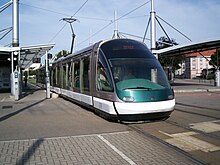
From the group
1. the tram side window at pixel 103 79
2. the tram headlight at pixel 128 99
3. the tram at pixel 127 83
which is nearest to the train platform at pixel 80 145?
the tram at pixel 127 83

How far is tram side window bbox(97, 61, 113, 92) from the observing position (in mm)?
9695

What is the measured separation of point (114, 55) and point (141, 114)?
2.33 m

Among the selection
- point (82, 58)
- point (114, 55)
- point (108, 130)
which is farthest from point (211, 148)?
point (82, 58)

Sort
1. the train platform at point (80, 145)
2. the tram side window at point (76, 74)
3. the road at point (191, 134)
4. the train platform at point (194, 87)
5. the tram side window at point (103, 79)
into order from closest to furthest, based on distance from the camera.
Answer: the train platform at point (80, 145) < the road at point (191, 134) < the tram side window at point (103, 79) < the tram side window at point (76, 74) < the train platform at point (194, 87)

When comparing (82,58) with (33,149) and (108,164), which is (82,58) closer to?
(33,149)

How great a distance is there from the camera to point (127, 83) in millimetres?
9367

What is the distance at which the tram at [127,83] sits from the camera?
29.6ft

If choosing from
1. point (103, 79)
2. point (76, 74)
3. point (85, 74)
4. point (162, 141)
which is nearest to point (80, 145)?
point (162, 141)

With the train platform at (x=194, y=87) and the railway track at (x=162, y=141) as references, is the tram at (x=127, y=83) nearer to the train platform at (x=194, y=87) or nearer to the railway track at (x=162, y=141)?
the railway track at (x=162, y=141)

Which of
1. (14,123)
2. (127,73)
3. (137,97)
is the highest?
(127,73)

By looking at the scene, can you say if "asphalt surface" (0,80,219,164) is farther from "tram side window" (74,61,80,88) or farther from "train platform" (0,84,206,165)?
"tram side window" (74,61,80,88)

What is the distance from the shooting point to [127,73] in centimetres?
962

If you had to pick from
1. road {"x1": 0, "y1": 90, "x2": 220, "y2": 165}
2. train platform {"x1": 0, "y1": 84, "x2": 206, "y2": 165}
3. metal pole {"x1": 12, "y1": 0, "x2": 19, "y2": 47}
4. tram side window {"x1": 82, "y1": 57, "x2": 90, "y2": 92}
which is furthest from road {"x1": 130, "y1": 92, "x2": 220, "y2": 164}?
metal pole {"x1": 12, "y1": 0, "x2": 19, "y2": 47}

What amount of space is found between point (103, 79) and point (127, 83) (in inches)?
44.7
